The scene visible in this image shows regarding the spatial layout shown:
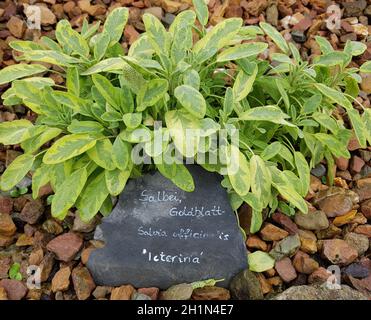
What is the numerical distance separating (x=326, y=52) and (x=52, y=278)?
1.08 metres

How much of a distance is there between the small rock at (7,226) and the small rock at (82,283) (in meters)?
0.26

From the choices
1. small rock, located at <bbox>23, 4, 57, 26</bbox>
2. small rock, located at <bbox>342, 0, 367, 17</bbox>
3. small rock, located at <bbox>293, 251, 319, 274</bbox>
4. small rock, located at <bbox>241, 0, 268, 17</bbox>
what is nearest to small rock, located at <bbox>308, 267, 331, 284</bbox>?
small rock, located at <bbox>293, 251, 319, 274</bbox>

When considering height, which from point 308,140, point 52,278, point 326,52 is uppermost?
point 326,52

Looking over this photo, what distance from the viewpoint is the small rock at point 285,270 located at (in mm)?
1576

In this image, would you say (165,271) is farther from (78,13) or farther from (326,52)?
(78,13)

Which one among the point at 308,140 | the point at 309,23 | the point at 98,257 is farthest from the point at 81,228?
the point at 309,23

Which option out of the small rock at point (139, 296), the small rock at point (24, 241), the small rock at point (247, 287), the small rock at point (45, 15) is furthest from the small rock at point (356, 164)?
the small rock at point (45, 15)

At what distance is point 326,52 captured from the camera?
1.72 meters

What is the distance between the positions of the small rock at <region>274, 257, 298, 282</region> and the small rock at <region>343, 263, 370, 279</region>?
0.16 meters

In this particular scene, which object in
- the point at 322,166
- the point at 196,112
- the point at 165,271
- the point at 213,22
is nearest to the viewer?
the point at 196,112

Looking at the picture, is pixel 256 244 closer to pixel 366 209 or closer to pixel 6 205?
pixel 366 209

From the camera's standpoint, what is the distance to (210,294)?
151 centimetres

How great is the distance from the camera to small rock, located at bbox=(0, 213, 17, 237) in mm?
1671

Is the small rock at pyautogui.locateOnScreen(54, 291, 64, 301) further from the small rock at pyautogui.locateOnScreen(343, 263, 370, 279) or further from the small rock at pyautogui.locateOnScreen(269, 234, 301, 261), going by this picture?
the small rock at pyautogui.locateOnScreen(343, 263, 370, 279)
